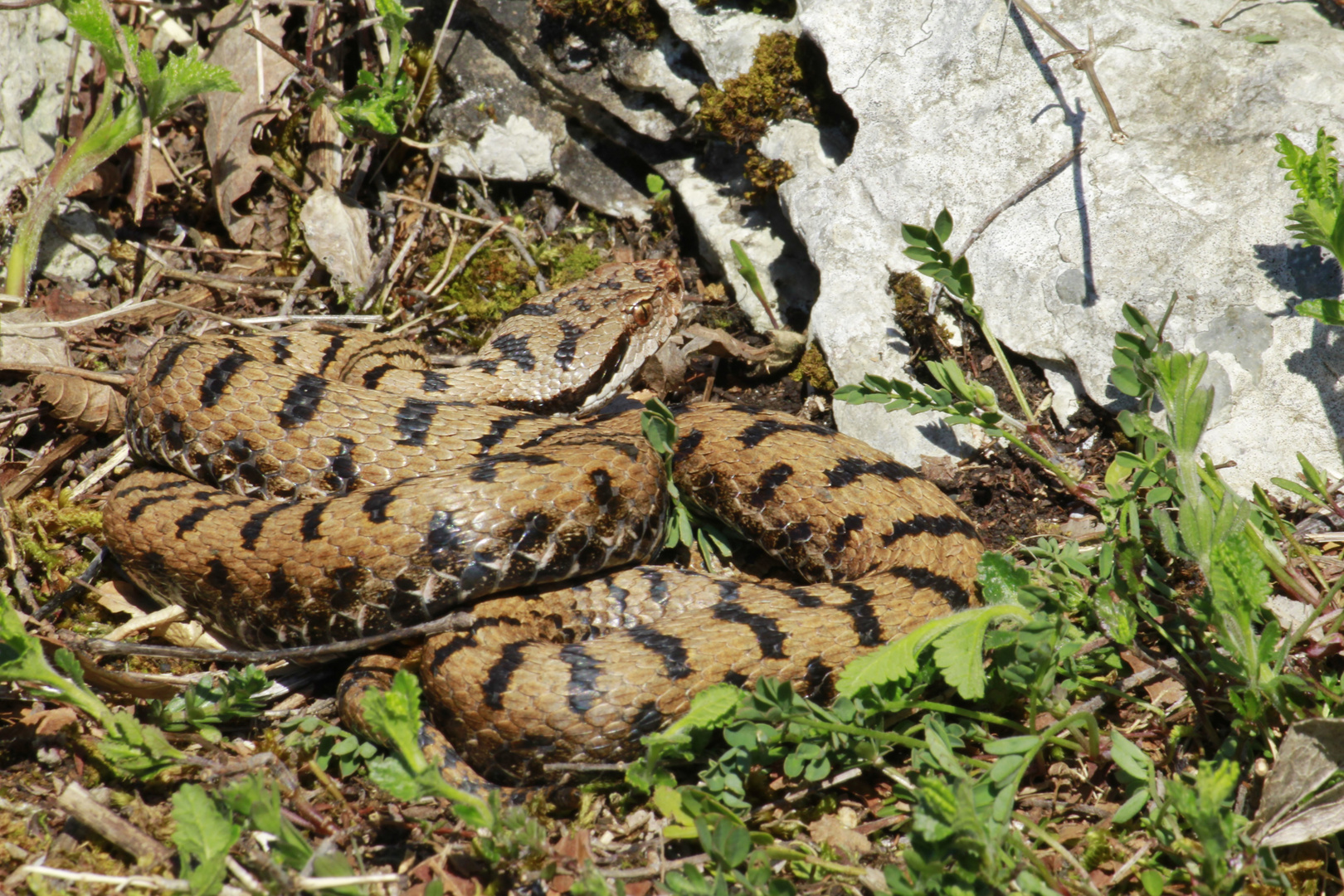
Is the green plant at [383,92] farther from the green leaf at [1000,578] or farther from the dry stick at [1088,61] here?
the green leaf at [1000,578]

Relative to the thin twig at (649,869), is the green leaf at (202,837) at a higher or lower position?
higher

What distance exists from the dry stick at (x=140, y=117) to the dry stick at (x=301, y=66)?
2.49 feet

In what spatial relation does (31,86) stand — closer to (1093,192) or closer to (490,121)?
(490,121)

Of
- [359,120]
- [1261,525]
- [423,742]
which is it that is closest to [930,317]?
[1261,525]

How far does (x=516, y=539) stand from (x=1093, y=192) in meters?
3.25

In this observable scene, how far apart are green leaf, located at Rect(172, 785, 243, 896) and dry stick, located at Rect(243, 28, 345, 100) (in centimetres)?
461

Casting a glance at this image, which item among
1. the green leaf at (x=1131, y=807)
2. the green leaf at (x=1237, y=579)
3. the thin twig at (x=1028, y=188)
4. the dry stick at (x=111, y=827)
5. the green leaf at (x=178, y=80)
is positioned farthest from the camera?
the green leaf at (x=178, y=80)

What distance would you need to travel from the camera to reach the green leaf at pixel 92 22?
15.5ft

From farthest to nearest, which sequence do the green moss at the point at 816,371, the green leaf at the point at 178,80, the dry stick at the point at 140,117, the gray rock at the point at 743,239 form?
the gray rock at the point at 743,239
the green moss at the point at 816,371
the green leaf at the point at 178,80
the dry stick at the point at 140,117

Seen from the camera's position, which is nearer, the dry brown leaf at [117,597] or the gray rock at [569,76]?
the dry brown leaf at [117,597]

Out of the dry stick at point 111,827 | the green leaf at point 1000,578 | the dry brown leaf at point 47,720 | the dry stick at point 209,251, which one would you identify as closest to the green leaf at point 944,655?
the green leaf at point 1000,578

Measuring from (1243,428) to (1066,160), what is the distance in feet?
5.08

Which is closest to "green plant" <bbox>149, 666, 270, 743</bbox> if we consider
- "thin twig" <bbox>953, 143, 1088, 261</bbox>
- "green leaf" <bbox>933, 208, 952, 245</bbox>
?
"green leaf" <bbox>933, 208, 952, 245</bbox>

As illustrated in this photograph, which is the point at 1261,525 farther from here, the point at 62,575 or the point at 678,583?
the point at 62,575
